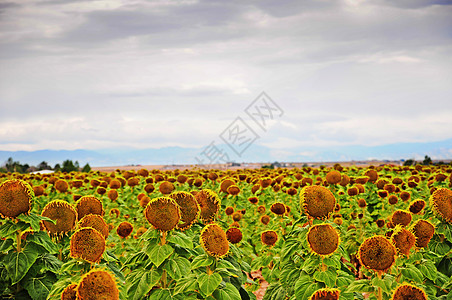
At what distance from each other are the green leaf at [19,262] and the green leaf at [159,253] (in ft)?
4.65

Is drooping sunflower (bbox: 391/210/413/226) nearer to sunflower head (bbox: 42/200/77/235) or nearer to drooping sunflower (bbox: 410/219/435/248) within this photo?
drooping sunflower (bbox: 410/219/435/248)

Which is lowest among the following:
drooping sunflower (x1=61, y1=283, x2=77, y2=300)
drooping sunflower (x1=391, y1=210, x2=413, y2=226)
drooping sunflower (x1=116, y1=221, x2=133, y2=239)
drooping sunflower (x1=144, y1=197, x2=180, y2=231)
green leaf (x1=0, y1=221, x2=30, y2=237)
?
drooping sunflower (x1=116, y1=221, x2=133, y2=239)

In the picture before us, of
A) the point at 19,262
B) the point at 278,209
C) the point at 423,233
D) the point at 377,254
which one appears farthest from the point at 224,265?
the point at 278,209

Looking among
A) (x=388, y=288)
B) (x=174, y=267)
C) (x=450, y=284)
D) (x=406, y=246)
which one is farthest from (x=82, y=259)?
(x=450, y=284)

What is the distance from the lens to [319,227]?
428 cm

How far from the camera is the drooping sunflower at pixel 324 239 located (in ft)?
14.0

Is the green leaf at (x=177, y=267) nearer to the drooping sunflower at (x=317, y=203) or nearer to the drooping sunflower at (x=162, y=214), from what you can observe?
A: the drooping sunflower at (x=162, y=214)

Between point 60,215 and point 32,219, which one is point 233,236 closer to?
point 60,215

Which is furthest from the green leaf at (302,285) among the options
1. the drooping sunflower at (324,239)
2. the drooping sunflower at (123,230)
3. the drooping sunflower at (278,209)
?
the drooping sunflower at (123,230)

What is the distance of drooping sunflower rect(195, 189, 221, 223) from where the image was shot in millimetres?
5152

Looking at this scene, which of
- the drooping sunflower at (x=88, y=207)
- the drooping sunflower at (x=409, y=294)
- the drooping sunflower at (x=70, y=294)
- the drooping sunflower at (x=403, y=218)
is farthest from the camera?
the drooping sunflower at (x=403, y=218)

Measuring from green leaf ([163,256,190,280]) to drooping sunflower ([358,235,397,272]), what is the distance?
160 cm

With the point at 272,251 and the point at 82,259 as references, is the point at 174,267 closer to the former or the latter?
the point at 82,259

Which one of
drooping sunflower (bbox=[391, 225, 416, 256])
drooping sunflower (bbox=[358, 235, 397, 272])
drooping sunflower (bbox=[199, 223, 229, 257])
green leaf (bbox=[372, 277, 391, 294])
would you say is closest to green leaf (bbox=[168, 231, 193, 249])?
drooping sunflower (bbox=[199, 223, 229, 257])
